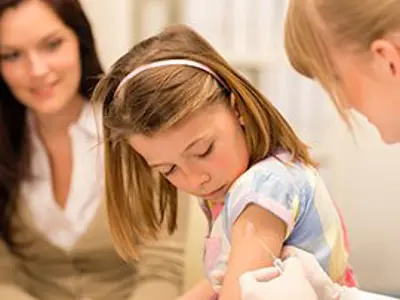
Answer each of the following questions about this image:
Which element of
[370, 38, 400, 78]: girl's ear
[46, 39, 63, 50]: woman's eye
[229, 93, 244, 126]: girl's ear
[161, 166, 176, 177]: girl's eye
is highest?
[370, 38, 400, 78]: girl's ear

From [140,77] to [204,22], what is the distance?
1.08 m

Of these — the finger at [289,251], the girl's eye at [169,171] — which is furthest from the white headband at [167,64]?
the finger at [289,251]

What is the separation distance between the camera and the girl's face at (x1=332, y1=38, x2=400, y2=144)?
2.96ft

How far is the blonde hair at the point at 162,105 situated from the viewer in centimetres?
105

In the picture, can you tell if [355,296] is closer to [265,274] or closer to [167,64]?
[265,274]

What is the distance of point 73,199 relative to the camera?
158cm

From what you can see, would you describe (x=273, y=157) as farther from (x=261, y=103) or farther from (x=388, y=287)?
(x=388, y=287)

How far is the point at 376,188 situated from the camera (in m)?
2.32

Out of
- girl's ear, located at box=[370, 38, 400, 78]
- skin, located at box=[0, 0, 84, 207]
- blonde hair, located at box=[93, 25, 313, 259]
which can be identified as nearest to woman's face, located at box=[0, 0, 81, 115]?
skin, located at box=[0, 0, 84, 207]

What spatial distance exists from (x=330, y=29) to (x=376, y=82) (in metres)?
0.08

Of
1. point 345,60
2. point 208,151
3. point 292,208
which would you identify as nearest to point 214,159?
point 208,151

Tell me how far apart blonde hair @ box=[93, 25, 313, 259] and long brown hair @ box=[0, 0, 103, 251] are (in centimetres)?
42

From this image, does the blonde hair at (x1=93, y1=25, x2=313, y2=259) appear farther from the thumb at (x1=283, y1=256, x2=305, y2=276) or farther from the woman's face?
the woman's face

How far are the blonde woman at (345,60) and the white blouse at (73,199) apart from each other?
650mm
